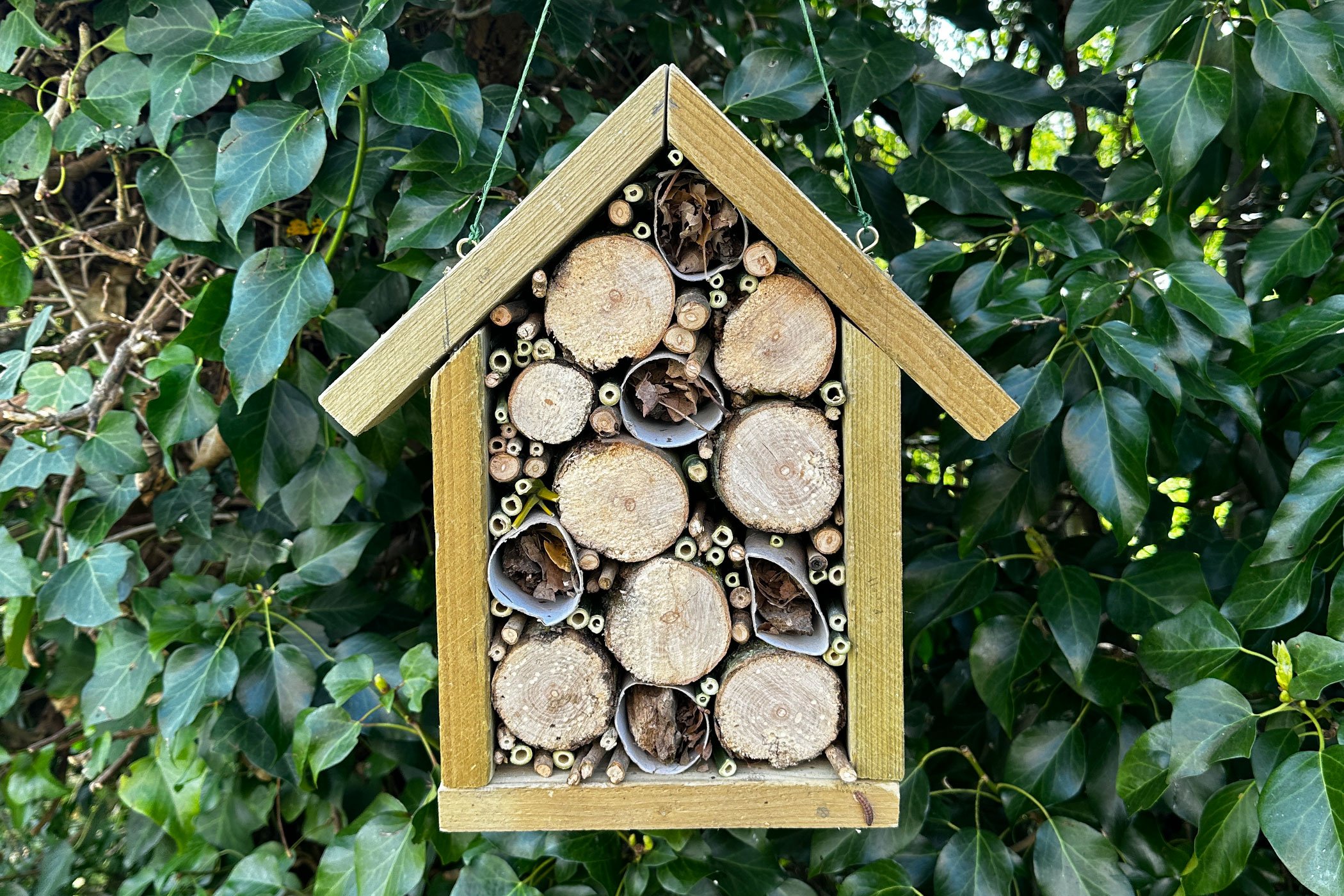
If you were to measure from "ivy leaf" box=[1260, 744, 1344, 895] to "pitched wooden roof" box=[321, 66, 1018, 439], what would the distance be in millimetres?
402

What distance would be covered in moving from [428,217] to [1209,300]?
0.82m

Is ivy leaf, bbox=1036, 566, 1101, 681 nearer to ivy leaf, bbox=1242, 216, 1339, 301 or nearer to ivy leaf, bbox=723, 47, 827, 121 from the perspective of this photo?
ivy leaf, bbox=1242, 216, 1339, 301

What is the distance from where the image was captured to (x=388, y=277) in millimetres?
1140

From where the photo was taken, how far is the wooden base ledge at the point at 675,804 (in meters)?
0.79

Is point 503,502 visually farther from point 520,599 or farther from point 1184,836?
point 1184,836

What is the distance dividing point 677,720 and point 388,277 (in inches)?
26.4

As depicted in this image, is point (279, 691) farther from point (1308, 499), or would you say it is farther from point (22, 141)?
point (1308, 499)

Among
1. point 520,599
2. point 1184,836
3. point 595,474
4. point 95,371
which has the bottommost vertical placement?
point 1184,836

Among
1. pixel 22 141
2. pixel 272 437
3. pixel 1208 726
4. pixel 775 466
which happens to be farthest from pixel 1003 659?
pixel 22 141

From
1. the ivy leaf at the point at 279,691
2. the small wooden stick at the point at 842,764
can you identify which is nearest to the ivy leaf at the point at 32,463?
the ivy leaf at the point at 279,691

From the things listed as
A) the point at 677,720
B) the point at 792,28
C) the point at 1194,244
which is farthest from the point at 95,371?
the point at 1194,244

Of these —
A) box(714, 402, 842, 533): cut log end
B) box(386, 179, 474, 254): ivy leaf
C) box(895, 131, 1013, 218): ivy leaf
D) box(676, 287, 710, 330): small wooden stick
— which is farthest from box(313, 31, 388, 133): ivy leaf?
box(895, 131, 1013, 218): ivy leaf

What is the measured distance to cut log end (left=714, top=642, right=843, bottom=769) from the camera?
79cm

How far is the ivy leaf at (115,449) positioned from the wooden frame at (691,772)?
585 mm
